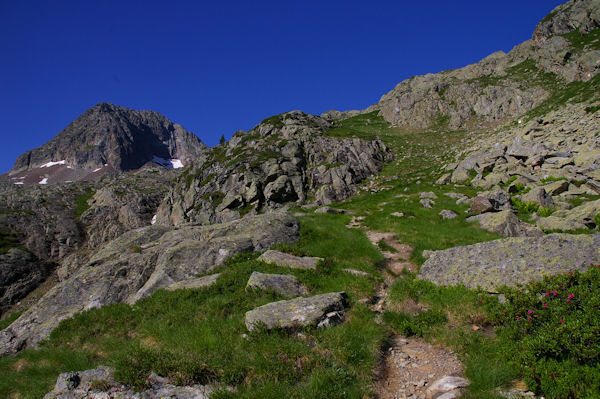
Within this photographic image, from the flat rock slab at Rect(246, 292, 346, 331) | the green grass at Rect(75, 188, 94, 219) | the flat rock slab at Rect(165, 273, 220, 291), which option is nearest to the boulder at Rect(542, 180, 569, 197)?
the flat rock slab at Rect(246, 292, 346, 331)

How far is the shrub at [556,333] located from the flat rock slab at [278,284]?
6.40 m

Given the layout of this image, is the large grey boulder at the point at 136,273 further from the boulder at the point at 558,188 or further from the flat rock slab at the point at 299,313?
the boulder at the point at 558,188

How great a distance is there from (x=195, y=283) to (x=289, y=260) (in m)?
4.41

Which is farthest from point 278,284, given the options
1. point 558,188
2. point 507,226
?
point 558,188

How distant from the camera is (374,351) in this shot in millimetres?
7488

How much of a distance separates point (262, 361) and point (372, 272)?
7.69m

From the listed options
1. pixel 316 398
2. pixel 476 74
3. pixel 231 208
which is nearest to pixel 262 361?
pixel 316 398

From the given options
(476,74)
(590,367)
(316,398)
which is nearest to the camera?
(590,367)

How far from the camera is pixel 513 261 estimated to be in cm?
981

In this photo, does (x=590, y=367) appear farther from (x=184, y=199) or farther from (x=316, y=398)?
(x=184, y=199)

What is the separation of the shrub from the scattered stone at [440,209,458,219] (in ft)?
45.1

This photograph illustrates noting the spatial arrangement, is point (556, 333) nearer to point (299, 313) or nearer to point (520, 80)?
point (299, 313)

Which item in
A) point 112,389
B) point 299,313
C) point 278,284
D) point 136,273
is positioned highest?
point 136,273

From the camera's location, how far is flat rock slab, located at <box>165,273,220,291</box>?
12.4 meters
